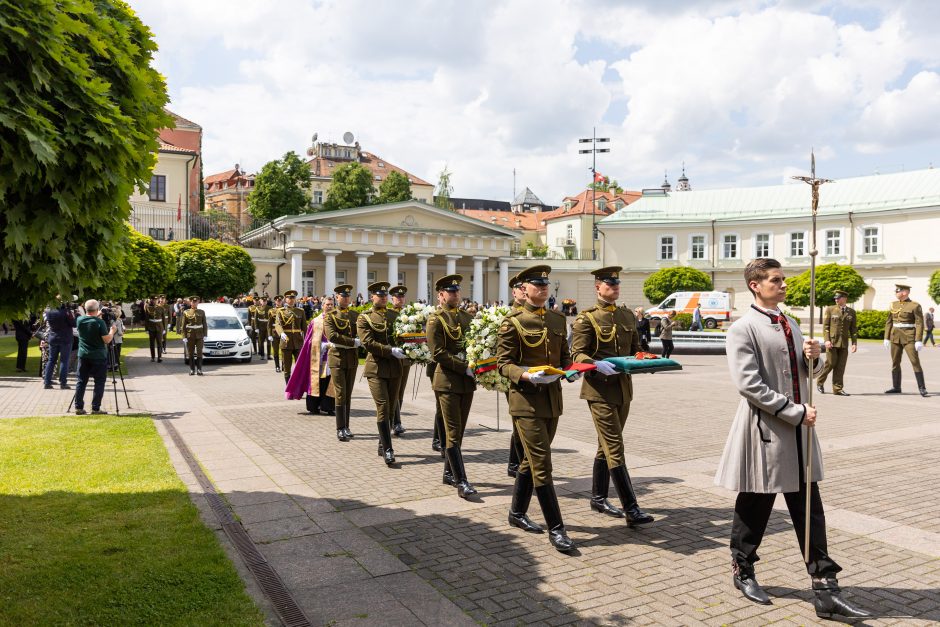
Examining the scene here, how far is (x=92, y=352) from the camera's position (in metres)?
12.1

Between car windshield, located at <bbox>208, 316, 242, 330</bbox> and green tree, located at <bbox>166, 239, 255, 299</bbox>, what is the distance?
31.4ft

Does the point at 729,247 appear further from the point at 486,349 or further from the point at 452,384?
the point at 486,349

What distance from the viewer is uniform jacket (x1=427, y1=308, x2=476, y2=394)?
24.6 ft

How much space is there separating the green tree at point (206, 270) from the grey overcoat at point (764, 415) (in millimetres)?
30981

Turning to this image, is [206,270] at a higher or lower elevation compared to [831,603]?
higher

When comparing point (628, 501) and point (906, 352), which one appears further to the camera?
point (906, 352)

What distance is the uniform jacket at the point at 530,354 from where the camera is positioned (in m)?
5.86

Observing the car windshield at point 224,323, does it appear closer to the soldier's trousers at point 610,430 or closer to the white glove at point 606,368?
the soldier's trousers at point 610,430

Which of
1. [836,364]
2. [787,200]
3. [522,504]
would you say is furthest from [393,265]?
[522,504]

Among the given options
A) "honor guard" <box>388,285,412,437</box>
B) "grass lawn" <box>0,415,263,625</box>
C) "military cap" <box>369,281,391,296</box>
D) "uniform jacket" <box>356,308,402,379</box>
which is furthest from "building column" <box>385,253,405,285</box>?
"grass lawn" <box>0,415,263,625</box>

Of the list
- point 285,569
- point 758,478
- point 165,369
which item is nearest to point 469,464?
point 285,569

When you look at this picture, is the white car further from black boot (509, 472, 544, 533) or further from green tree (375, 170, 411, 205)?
green tree (375, 170, 411, 205)

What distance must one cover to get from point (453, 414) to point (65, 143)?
4.46 m

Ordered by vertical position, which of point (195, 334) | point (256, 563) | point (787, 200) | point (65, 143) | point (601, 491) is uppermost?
point (787, 200)
